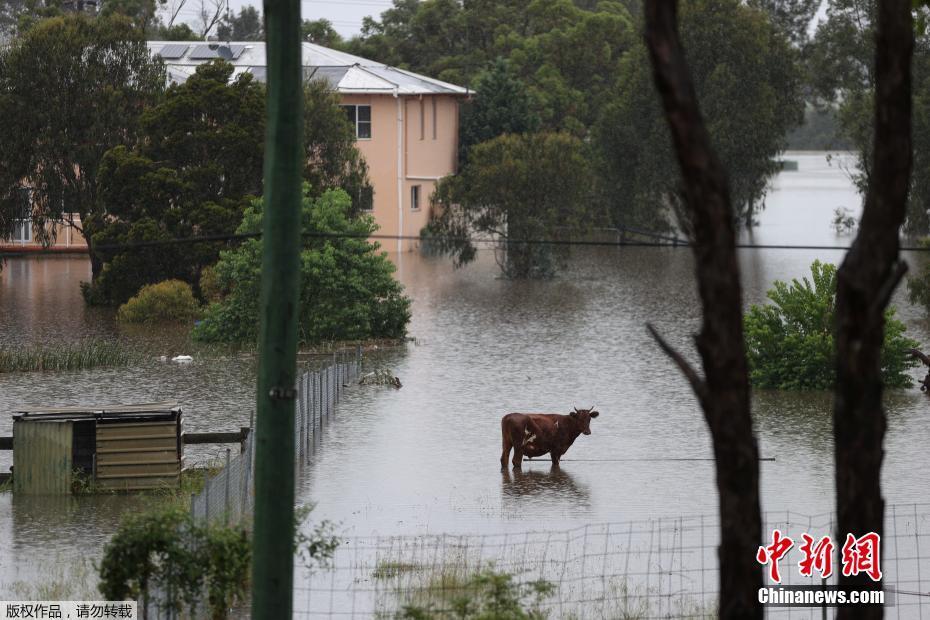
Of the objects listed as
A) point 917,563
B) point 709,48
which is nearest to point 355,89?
point 709,48

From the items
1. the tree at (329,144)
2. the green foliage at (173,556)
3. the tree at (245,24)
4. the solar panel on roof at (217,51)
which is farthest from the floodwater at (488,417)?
the tree at (245,24)

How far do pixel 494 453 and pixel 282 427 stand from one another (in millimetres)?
13988

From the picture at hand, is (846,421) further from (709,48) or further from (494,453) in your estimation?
(709,48)

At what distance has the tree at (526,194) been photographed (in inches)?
2111

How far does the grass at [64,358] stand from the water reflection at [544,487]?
1367 centimetres

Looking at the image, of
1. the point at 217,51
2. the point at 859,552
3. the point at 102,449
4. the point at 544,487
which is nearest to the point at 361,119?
the point at 217,51

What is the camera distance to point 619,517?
738 inches

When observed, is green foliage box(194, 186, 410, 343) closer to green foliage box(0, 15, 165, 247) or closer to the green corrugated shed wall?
green foliage box(0, 15, 165, 247)

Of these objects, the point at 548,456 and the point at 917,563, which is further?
the point at 548,456

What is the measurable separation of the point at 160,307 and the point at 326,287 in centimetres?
791

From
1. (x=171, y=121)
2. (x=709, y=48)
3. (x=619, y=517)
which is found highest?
(x=709, y=48)

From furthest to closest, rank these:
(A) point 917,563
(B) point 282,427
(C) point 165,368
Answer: (C) point 165,368, (A) point 917,563, (B) point 282,427

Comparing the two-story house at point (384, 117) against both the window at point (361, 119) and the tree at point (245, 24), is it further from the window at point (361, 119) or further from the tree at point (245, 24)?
the tree at point (245, 24)

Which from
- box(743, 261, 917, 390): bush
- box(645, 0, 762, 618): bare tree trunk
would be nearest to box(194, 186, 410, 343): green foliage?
box(743, 261, 917, 390): bush
